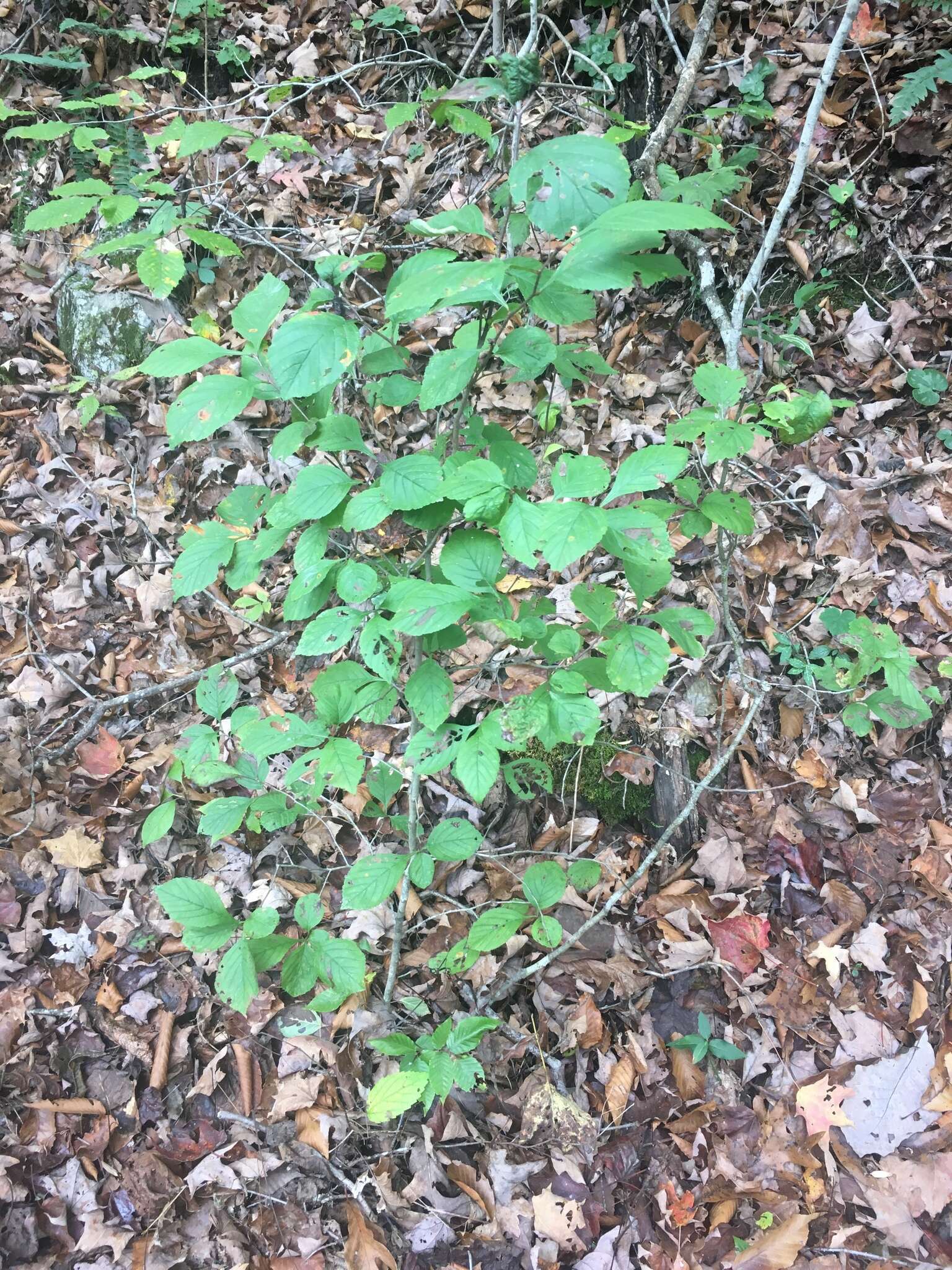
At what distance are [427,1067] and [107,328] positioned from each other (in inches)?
151

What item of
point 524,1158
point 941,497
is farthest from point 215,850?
point 941,497

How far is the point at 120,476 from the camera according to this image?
11.9 feet

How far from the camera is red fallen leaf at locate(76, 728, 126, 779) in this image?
2.92 metres

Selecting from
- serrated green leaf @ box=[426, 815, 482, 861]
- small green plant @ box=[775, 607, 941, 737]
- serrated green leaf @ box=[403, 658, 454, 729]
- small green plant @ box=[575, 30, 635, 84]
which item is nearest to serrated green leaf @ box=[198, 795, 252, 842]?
serrated green leaf @ box=[426, 815, 482, 861]

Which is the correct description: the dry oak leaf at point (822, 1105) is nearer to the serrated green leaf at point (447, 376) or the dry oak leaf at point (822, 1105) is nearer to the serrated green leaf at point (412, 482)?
the serrated green leaf at point (412, 482)

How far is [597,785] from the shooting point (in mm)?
2697

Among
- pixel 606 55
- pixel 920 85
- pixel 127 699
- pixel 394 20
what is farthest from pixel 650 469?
pixel 394 20

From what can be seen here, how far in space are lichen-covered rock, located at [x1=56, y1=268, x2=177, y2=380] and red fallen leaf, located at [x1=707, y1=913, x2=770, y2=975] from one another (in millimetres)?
3827

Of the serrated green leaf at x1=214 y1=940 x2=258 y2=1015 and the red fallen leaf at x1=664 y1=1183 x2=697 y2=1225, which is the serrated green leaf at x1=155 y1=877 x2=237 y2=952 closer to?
the serrated green leaf at x1=214 y1=940 x2=258 y2=1015

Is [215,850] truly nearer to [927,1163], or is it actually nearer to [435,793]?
[435,793]

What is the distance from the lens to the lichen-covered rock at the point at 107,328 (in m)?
3.79

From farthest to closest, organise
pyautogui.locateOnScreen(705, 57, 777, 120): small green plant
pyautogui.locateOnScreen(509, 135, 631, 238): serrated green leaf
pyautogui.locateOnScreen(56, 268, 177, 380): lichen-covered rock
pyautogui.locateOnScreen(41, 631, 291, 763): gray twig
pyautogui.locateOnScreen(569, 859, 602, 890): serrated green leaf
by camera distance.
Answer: pyautogui.locateOnScreen(56, 268, 177, 380): lichen-covered rock → pyautogui.locateOnScreen(705, 57, 777, 120): small green plant → pyautogui.locateOnScreen(41, 631, 291, 763): gray twig → pyautogui.locateOnScreen(569, 859, 602, 890): serrated green leaf → pyautogui.locateOnScreen(509, 135, 631, 238): serrated green leaf

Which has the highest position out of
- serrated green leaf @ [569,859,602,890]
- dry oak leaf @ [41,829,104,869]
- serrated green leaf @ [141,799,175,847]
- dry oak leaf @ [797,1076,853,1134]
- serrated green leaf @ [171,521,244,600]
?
serrated green leaf @ [171,521,244,600]

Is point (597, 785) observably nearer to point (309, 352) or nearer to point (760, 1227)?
point (760, 1227)
